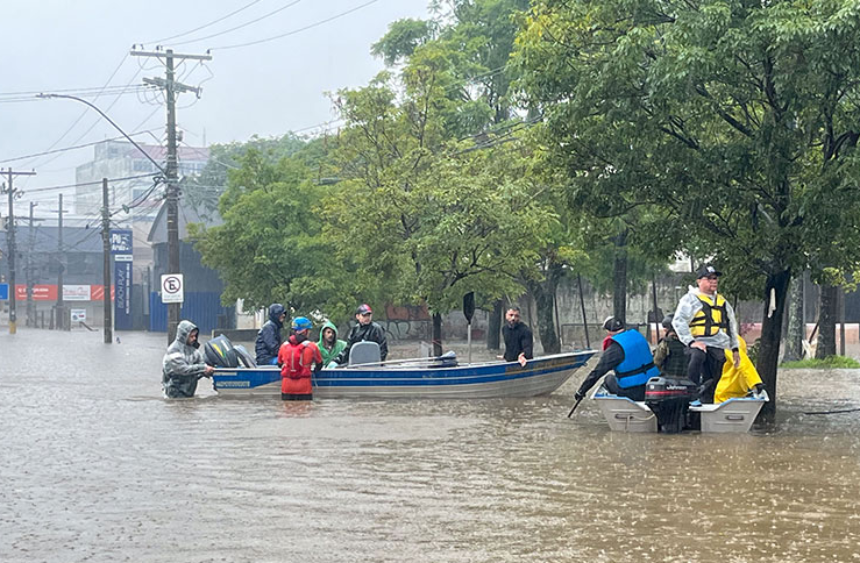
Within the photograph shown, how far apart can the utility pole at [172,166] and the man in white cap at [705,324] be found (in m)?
21.7

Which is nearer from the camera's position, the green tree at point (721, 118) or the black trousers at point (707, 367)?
the black trousers at point (707, 367)

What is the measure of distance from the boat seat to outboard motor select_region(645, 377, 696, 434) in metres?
7.44

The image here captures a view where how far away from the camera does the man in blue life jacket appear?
609 inches

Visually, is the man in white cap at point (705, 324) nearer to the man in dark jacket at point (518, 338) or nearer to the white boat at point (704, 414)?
the white boat at point (704, 414)

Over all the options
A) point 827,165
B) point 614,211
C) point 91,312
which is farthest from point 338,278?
point 91,312

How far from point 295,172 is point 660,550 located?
125 ft

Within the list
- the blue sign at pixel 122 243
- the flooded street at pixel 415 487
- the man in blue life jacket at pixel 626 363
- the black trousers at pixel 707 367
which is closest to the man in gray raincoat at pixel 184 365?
the flooded street at pixel 415 487

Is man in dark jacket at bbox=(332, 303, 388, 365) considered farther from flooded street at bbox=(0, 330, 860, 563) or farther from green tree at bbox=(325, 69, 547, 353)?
green tree at bbox=(325, 69, 547, 353)

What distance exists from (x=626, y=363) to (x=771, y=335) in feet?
9.07

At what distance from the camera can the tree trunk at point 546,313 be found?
40.4 metres

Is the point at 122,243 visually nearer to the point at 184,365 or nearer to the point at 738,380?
the point at 184,365

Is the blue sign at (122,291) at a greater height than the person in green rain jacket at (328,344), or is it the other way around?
the blue sign at (122,291)

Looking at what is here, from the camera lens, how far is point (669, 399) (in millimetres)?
14727

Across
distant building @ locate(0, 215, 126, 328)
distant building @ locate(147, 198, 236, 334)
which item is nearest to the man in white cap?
distant building @ locate(147, 198, 236, 334)
